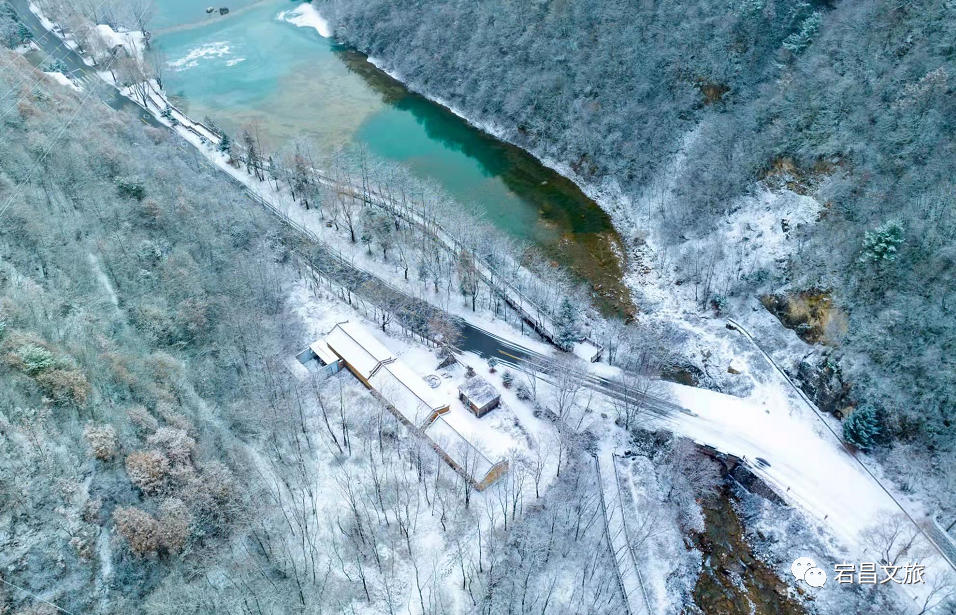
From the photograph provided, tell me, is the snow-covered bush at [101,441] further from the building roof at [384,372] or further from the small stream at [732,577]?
the small stream at [732,577]

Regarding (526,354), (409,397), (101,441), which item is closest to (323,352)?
(409,397)

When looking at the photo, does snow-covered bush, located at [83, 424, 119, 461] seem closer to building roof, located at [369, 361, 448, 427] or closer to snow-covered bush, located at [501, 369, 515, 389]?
building roof, located at [369, 361, 448, 427]

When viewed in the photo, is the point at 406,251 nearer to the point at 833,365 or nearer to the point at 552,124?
the point at 552,124

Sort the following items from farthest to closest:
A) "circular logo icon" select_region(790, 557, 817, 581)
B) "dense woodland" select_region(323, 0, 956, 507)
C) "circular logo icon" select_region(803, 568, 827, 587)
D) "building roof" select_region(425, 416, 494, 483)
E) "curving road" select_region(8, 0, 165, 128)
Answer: "curving road" select_region(8, 0, 165, 128) < "dense woodland" select_region(323, 0, 956, 507) < "building roof" select_region(425, 416, 494, 483) < "circular logo icon" select_region(790, 557, 817, 581) < "circular logo icon" select_region(803, 568, 827, 587)

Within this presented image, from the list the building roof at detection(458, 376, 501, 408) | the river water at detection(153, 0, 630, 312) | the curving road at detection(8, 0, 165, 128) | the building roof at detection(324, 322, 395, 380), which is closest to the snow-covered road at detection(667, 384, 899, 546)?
the building roof at detection(458, 376, 501, 408)

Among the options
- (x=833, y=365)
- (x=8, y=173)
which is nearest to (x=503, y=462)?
(x=833, y=365)

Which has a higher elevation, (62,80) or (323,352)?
(62,80)

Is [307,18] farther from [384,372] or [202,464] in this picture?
[202,464]

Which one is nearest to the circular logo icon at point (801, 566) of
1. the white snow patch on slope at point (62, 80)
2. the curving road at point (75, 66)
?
the curving road at point (75, 66)
